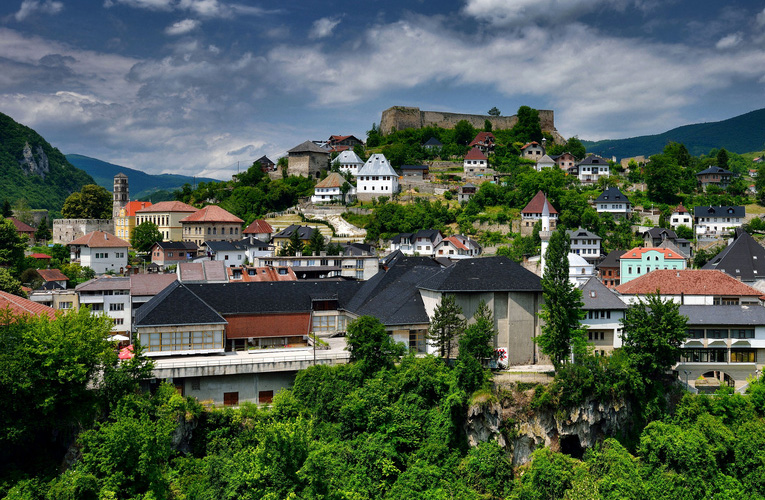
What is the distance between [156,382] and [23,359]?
6342mm

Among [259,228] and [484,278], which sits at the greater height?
[259,228]

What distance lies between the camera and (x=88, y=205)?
9019cm

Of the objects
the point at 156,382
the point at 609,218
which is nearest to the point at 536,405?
→ the point at 156,382

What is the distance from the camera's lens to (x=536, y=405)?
32406 mm

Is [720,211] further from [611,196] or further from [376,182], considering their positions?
[376,182]

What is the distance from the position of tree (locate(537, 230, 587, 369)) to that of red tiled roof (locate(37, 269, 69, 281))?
143 feet

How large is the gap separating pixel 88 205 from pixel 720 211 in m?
83.5

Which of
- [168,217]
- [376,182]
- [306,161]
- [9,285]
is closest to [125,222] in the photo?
[168,217]

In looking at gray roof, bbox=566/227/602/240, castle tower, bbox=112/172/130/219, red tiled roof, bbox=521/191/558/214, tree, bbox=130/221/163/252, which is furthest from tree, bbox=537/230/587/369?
castle tower, bbox=112/172/130/219

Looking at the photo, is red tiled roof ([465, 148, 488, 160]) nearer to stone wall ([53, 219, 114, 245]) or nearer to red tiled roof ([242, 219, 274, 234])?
red tiled roof ([242, 219, 274, 234])

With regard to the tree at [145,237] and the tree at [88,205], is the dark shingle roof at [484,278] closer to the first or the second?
the tree at [145,237]

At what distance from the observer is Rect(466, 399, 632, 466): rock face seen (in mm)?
32000

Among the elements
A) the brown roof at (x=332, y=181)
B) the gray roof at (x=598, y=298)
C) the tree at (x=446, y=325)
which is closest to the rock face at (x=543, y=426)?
the tree at (x=446, y=325)

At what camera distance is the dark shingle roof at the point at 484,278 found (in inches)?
1483
